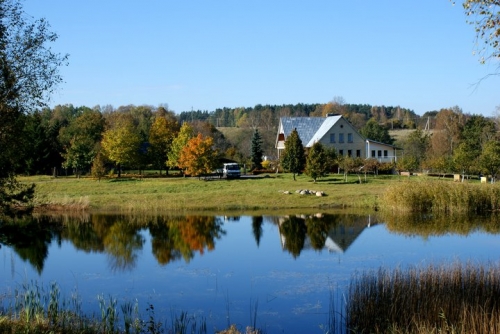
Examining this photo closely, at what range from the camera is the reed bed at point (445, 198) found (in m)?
32.5

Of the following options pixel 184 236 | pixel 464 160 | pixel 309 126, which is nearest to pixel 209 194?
pixel 184 236

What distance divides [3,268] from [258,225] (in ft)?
46.4

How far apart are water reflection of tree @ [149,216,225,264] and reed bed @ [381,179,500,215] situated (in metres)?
10.5

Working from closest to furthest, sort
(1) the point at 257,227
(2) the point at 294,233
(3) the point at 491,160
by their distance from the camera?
1. (2) the point at 294,233
2. (1) the point at 257,227
3. (3) the point at 491,160

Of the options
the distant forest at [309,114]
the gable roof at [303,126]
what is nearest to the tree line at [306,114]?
the distant forest at [309,114]

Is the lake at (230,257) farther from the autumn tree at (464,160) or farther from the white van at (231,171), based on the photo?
the white van at (231,171)

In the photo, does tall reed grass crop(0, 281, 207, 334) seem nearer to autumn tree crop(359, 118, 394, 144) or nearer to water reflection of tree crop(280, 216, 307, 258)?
water reflection of tree crop(280, 216, 307, 258)

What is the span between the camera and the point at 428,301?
12195 millimetres

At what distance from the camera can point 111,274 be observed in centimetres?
2002

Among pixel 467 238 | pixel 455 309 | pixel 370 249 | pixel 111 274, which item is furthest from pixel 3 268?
pixel 467 238

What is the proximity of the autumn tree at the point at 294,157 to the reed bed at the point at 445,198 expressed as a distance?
16.1 metres

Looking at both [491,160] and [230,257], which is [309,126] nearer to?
[491,160]

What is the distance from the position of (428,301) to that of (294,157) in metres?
37.5

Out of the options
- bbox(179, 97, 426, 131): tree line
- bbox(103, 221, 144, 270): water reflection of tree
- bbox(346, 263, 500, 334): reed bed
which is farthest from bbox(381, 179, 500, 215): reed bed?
bbox(179, 97, 426, 131): tree line
